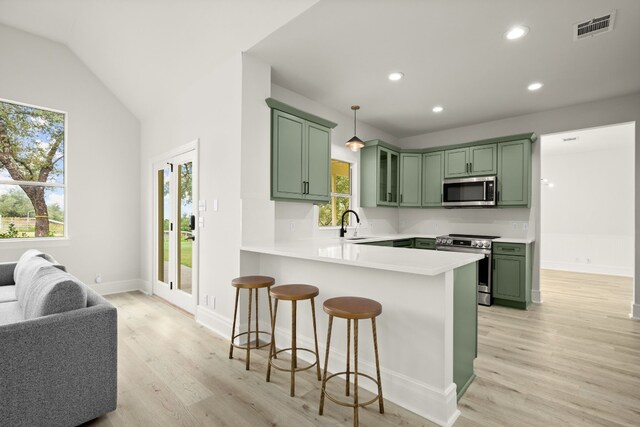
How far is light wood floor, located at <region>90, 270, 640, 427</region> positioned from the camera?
1896 millimetres

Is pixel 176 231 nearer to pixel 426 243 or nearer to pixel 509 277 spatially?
pixel 426 243

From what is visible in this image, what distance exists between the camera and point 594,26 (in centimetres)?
252

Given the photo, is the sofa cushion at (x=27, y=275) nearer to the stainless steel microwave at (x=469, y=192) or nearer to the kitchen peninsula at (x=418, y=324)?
the kitchen peninsula at (x=418, y=324)

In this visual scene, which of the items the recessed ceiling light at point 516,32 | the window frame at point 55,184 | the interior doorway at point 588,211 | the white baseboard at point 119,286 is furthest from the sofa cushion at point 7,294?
the interior doorway at point 588,211

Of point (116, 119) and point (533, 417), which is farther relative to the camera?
point (116, 119)

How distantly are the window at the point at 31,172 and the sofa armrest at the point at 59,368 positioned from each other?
3.37m

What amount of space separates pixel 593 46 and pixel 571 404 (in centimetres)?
293

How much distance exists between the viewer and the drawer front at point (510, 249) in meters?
4.18

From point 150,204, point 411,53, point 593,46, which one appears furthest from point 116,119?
point 593,46

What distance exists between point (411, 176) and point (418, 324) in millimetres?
3842

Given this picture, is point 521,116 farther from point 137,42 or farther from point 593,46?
point 137,42

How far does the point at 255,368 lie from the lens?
2494mm

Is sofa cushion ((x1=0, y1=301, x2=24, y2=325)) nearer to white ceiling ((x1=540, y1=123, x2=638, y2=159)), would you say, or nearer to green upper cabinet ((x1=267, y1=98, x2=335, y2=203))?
green upper cabinet ((x1=267, y1=98, x2=335, y2=203))

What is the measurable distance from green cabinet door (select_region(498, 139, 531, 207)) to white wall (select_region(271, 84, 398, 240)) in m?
1.84
